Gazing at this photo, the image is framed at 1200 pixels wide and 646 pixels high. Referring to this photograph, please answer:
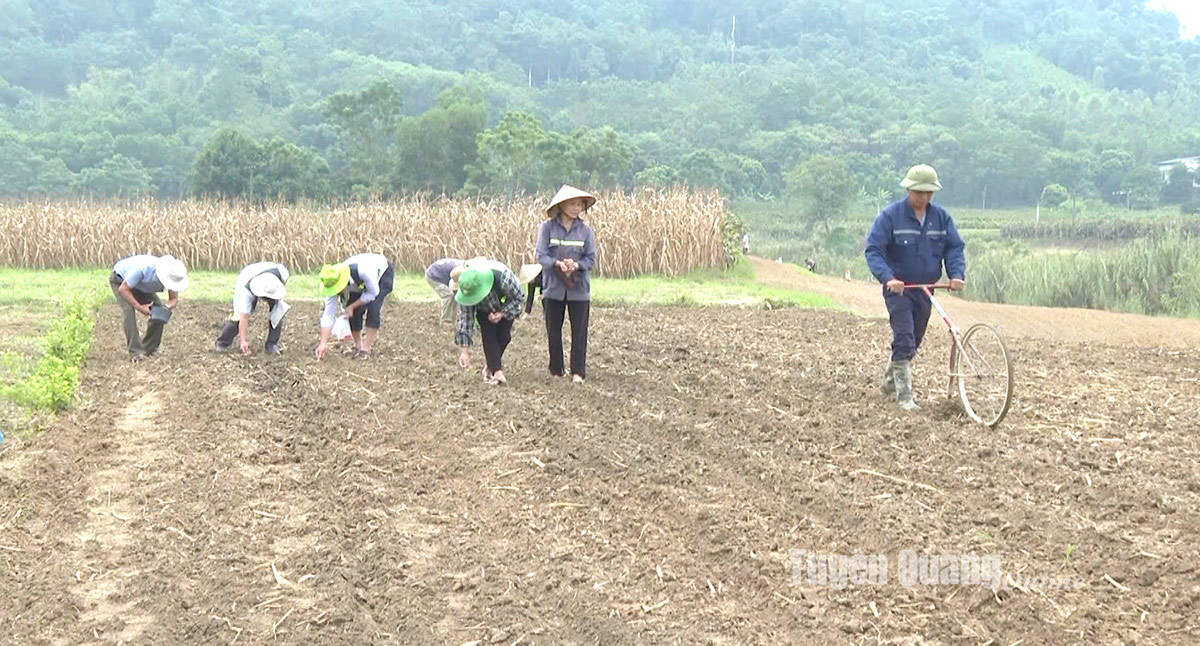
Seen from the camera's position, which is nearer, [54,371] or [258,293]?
[54,371]

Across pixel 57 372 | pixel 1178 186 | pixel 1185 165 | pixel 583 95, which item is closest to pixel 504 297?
pixel 57 372

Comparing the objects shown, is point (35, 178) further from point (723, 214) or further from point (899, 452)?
point (899, 452)

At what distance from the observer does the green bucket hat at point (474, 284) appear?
1006 cm

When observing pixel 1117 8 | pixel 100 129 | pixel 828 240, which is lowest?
pixel 828 240

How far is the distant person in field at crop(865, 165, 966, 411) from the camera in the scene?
29.5 ft

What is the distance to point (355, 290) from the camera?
38.9 ft

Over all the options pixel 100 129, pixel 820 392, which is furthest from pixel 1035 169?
pixel 820 392

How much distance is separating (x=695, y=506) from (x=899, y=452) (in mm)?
1744

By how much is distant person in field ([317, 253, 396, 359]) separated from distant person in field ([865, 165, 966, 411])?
5027 mm

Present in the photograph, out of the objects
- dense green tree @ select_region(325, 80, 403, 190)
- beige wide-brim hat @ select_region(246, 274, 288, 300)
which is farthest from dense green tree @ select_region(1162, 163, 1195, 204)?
beige wide-brim hat @ select_region(246, 274, 288, 300)

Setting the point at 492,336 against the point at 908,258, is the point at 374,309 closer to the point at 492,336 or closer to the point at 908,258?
the point at 492,336

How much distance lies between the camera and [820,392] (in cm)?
993

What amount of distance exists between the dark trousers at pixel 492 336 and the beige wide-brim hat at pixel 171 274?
3045 millimetres

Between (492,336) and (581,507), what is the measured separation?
157 inches
